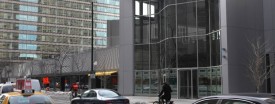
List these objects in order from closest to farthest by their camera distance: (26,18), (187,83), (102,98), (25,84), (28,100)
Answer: (28,100) → (25,84) → (102,98) → (187,83) → (26,18)

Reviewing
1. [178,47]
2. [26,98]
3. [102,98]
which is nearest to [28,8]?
[178,47]

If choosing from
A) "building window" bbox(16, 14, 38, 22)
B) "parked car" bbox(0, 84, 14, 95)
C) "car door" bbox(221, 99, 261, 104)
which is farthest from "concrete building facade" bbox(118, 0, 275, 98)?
"building window" bbox(16, 14, 38, 22)

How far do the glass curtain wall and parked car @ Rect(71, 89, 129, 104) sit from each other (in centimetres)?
1216

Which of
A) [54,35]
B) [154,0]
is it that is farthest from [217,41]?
[54,35]

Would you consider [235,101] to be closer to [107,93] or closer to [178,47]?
[107,93]

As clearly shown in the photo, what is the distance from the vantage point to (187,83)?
3153cm

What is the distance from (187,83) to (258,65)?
6.88 m

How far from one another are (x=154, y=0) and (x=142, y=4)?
4.86 ft

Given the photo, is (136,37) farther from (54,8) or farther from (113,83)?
(54,8)

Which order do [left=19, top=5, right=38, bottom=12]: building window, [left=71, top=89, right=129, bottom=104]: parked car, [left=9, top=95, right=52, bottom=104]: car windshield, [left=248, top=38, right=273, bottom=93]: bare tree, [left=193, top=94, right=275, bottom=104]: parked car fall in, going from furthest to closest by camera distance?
1. [left=19, top=5, right=38, bottom=12]: building window
2. [left=248, top=38, right=273, bottom=93]: bare tree
3. [left=71, top=89, right=129, bottom=104]: parked car
4. [left=9, top=95, right=52, bottom=104]: car windshield
5. [left=193, top=94, right=275, bottom=104]: parked car

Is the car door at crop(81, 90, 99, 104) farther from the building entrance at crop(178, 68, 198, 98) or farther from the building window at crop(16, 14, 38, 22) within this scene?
the building window at crop(16, 14, 38, 22)

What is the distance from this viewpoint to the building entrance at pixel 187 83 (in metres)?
30.9

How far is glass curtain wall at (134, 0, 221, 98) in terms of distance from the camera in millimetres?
29828

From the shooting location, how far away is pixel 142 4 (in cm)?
3853
